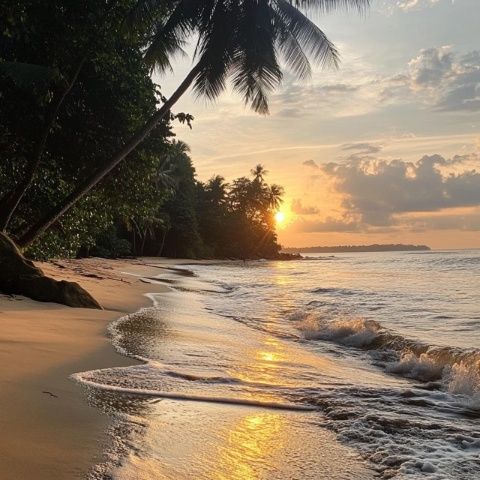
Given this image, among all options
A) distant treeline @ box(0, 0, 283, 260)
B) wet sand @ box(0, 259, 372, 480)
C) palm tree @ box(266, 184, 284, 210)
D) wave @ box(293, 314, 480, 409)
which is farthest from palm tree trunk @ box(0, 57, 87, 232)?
palm tree @ box(266, 184, 284, 210)

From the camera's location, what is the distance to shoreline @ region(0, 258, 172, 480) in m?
2.54

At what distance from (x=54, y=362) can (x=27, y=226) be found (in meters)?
9.29

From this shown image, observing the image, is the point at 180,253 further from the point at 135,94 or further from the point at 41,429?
the point at 41,429

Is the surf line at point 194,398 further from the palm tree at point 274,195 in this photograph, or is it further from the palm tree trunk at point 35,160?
the palm tree at point 274,195

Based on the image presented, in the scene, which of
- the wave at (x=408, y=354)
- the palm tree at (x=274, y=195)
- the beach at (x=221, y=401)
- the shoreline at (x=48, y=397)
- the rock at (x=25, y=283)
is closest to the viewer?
the shoreline at (x=48, y=397)

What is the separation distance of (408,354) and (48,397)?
5645 mm

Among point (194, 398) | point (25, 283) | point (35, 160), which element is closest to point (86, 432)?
point (194, 398)

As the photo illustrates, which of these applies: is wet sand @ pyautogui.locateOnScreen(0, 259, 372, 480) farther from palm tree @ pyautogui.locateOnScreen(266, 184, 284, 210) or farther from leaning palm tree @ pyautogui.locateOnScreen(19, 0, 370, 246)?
palm tree @ pyautogui.locateOnScreen(266, 184, 284, 210)

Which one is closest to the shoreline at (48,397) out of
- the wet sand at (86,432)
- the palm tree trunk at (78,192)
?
the wet sand at (86,432)

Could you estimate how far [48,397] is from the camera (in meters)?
3.59

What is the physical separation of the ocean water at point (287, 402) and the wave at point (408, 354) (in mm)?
25

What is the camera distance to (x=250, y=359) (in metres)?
6.45

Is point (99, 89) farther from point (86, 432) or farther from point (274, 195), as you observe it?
point (274, 195)

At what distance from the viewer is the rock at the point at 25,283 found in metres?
9.23
